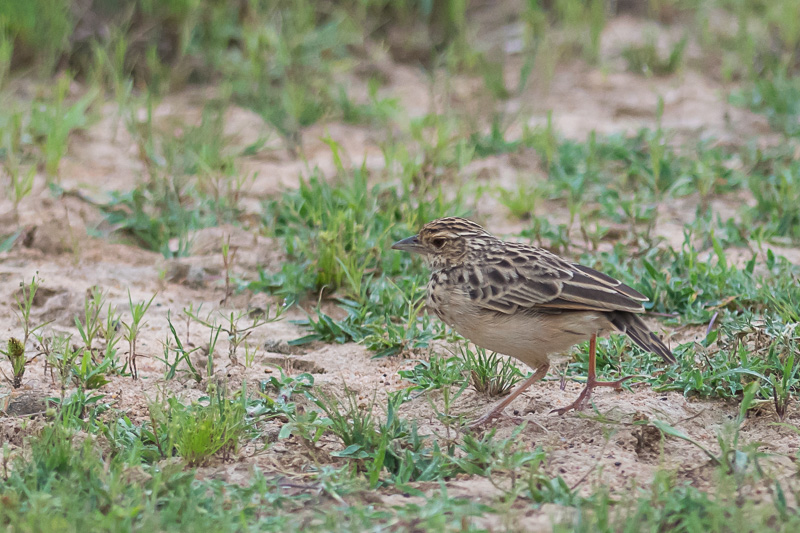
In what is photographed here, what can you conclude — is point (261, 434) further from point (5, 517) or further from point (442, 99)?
point (442, 99)

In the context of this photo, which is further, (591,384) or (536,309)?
(591,384)

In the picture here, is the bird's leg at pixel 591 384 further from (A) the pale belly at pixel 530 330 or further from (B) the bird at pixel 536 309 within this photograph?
(A) the pale belly at pixel 530 330

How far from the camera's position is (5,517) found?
3510mm

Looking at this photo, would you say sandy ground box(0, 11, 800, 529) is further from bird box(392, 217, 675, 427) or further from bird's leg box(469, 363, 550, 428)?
bird box(392, 217, 675, 427)

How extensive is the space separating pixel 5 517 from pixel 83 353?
5.06 feet

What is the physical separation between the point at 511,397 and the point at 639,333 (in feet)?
2.30

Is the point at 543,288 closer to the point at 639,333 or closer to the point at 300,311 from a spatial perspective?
the point at 639,333

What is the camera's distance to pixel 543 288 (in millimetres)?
4570

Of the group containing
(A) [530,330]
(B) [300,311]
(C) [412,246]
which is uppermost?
(C) [412,246]

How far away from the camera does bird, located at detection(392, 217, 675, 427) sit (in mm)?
4480

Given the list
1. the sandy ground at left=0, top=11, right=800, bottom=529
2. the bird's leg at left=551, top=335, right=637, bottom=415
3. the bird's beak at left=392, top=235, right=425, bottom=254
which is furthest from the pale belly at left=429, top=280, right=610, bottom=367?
the bird's beak at left=392, top=235, right=425, bottom=254

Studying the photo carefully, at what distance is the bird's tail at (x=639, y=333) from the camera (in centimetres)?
439

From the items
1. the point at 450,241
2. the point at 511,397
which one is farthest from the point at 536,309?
the point at 450,241

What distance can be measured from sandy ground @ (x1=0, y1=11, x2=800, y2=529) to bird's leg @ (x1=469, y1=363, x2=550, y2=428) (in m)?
0.06
